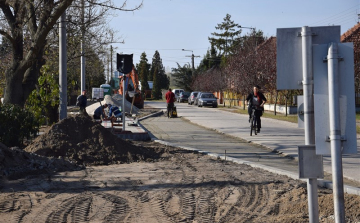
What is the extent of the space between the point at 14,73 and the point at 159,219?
441 inches

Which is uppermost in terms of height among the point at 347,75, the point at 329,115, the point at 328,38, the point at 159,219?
the point at 328,38

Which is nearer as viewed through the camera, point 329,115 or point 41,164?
point 329,115

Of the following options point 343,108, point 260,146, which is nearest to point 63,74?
point 260,146

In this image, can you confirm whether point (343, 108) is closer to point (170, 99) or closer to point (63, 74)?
point (63, 74)

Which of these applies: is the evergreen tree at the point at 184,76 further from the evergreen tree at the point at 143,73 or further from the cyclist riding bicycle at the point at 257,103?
the cyclist riding bicycle at the point at 257,103

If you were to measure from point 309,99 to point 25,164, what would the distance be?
733cm

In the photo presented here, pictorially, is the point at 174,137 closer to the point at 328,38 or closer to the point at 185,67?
the point at 328,38

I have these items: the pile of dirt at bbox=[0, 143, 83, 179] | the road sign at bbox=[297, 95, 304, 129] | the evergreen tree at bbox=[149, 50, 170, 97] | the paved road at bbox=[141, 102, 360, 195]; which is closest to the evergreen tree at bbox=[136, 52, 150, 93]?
the evergreen tree at bbox=[149, 50, 170, 97]

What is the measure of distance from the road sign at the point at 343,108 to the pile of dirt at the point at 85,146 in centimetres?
794

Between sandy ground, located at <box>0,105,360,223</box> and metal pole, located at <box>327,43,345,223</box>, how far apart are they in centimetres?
212

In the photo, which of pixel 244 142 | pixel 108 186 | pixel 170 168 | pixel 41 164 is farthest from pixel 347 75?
pixel 244 142

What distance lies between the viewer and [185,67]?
3912 inches

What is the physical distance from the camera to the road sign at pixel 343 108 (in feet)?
13.2

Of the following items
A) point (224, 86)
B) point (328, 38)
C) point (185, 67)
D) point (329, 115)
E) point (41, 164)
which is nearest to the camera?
point (329, 115)
